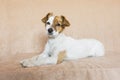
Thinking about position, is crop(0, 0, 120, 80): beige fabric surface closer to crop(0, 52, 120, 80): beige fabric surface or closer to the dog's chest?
the dog's chest

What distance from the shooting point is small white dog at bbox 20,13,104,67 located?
149 centimetres

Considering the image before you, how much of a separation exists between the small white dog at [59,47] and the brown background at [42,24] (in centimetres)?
32

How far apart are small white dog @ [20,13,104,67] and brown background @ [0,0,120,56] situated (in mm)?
322

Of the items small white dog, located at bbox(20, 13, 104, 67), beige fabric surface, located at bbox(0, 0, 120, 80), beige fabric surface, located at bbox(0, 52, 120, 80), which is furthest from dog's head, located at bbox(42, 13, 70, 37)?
beige fabric surface, located at bbox(0, 0, 120, 80)

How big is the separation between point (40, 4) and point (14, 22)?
28 cm

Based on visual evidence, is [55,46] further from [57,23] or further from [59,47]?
[57,23]

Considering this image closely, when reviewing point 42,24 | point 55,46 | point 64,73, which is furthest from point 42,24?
point 64,73

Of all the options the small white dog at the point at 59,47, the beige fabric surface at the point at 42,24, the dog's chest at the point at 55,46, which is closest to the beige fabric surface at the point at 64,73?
the small white dog at the point at 59,47

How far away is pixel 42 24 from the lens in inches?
79.7

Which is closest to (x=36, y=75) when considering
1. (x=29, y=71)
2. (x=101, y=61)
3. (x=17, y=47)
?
(x=29, y=71)

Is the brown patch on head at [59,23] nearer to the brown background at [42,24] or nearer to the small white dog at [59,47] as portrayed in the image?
the small white dog at [59,47]

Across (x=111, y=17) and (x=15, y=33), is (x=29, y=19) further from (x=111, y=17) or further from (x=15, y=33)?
(x=111, y=17)

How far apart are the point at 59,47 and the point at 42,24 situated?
1.62 feet

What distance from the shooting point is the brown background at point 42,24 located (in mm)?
1992
